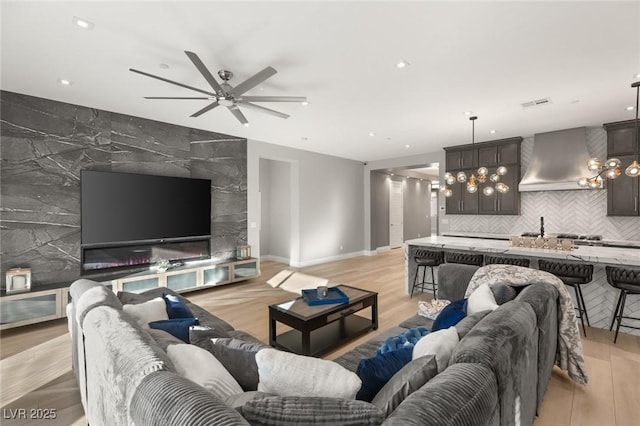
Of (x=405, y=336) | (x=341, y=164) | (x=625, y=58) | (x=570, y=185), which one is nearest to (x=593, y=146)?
(x=570, y=185)

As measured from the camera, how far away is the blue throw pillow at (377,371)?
47.5 inches

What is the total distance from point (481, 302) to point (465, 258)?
220 centimetres

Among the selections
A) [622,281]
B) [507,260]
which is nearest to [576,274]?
[622,281]

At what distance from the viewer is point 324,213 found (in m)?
7.47

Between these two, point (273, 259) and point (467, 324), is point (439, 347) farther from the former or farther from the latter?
point (273, 259)

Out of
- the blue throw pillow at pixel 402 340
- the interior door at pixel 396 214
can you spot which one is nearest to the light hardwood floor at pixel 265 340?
the blue throw pillow at pixel 402 340

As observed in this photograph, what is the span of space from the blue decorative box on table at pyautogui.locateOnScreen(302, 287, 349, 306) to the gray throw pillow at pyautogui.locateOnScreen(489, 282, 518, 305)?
1.28 m

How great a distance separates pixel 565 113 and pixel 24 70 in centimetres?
682

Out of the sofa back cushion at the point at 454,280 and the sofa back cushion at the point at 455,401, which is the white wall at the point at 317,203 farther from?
the sofa back cushion at the point at 455,401

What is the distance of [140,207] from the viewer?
4406mm

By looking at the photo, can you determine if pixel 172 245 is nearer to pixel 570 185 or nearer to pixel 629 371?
pixel 629 371

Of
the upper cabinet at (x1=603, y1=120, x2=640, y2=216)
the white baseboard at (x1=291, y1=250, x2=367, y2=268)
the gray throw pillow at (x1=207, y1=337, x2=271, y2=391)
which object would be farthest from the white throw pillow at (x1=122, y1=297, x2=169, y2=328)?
the upper cabinet at (x1=603, y1=120, x2=640, y2=216)

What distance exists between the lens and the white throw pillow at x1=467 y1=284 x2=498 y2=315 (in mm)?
1860

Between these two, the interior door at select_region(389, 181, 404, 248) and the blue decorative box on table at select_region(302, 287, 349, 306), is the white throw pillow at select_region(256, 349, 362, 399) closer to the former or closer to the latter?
the blue decorative box on table at select_region(302, 287, 349, 306)
